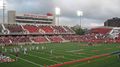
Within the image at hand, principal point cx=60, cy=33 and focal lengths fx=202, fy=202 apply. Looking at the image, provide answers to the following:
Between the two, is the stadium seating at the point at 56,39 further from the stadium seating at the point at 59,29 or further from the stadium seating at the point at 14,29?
the stadium seating at the point at 14,29

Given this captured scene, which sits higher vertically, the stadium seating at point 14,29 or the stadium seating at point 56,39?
the stadium seating at point 14,29

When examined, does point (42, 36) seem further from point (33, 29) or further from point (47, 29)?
point (47, 29)

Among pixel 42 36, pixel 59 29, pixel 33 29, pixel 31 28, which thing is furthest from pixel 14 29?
pixel 59 29

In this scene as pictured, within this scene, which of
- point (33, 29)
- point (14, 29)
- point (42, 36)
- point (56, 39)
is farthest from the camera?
point (33, 29)

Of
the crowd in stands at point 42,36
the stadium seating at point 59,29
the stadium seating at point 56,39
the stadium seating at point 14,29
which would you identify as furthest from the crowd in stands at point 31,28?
the stadium seating at point 59,29

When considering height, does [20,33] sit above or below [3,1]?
below

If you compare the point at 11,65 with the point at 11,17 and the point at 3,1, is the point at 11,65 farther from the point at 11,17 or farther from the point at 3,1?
the point at 11,17

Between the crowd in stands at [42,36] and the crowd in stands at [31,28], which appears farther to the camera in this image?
the crowd in stands at [31,28]

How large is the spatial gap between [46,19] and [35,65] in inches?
3147

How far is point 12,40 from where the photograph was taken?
5256 centimetres

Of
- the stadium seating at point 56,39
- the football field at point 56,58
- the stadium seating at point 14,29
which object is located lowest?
the football field at point 56,58

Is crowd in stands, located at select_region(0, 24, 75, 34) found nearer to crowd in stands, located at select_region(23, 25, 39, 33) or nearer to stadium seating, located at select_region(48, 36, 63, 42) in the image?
crowd in stands, located at select_region(23, 25, 39, 33)

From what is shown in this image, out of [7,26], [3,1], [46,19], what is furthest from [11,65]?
[46,19]

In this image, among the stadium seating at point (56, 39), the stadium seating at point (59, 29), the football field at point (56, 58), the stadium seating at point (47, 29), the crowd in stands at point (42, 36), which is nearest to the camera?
the football field at point (56, 58)
